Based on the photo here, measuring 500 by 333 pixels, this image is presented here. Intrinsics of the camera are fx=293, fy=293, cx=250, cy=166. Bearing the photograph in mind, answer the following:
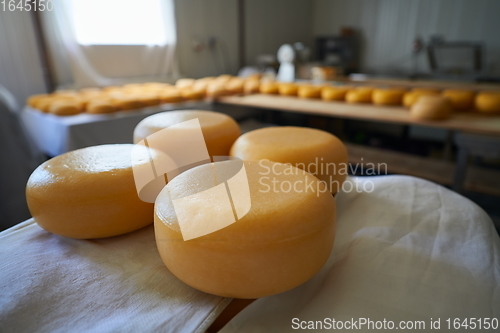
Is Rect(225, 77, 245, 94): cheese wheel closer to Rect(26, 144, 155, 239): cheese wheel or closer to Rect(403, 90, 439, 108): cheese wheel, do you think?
Rect(403, 90, 439, 108): cheese wheel

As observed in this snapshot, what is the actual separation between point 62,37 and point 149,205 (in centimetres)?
282

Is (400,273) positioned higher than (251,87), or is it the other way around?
(251,87)

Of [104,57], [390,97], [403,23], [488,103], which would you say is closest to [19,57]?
[104,57]

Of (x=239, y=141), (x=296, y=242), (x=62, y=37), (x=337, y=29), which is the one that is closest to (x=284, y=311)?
(x=296, y=242)

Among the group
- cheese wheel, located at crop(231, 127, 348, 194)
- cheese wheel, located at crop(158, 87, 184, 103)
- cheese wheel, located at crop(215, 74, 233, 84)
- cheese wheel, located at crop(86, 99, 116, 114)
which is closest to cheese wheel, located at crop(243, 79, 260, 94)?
cheese wheel, located at crop(215, 74, 233, 84)

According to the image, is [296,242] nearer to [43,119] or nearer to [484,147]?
[484,147]

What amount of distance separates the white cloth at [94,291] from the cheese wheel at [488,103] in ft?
6.50

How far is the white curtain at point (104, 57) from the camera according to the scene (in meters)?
2.69

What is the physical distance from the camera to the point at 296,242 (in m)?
0.51

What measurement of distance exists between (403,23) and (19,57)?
16.8 feet

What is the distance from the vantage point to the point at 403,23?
15.3 feet

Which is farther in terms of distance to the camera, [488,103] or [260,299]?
[488,103]

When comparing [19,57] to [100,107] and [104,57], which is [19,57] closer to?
[104,57]

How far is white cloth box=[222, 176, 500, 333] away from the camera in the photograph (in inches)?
22.0
